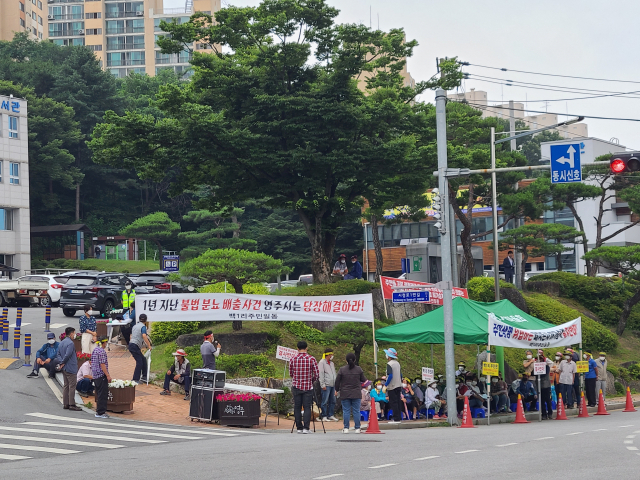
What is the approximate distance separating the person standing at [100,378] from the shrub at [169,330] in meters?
8.32

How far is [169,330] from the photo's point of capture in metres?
26.8

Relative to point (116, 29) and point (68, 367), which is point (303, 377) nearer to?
point (68, 367)

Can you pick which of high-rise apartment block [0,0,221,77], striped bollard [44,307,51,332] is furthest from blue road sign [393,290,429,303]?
high-rise apartment block [0,0,221,77]

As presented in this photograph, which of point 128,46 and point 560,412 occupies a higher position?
point 128,46

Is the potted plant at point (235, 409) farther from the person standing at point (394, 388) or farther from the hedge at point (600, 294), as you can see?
the hedge at point (600, 294)

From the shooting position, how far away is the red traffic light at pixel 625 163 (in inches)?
725

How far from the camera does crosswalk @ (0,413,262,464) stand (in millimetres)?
13875

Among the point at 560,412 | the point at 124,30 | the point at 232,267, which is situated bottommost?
the point at 560,412

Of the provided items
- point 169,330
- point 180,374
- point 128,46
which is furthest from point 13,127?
point 128,46

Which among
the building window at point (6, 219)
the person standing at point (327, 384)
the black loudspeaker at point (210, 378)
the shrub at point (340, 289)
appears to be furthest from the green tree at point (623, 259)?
the building window at point (6, 219)

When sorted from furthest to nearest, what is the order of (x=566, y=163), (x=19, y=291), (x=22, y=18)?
(x=22, y=18) → (x=19, y=291) → (x=566, y=163)

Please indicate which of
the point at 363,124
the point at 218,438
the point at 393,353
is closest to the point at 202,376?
the point at 218,438

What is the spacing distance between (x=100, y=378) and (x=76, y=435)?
255 cm

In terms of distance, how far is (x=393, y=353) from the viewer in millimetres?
20234
